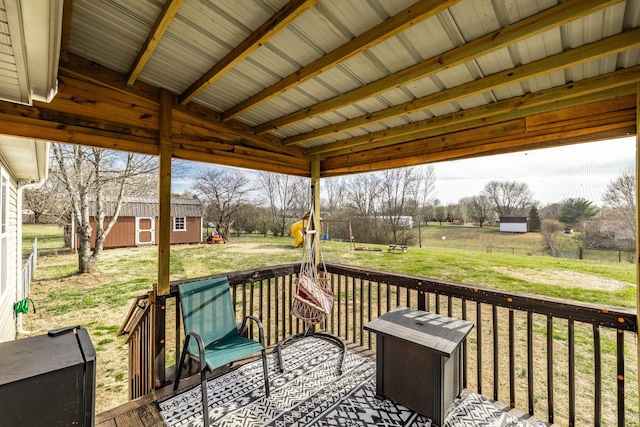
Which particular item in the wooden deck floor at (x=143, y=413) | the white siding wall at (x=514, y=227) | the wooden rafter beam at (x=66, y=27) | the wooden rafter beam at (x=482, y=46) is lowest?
the wooden deck floor at (x=143, y=413)

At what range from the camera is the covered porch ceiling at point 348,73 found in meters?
1.62

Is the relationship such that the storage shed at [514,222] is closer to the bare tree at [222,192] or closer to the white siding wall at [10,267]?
the bare tree at [222,192]

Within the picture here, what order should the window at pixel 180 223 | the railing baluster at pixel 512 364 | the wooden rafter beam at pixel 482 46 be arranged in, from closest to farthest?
the wooden rafter beam at pixel 482 46, the railing baluster at pixel 512 364, the window at pixel 180 223

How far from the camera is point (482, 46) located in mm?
1725

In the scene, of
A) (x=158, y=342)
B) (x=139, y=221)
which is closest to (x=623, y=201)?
(x=158, y=342)

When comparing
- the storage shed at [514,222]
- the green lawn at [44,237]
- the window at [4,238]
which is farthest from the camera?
the green lawn at [44,237]

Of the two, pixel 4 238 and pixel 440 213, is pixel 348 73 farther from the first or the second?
pixel 440 213

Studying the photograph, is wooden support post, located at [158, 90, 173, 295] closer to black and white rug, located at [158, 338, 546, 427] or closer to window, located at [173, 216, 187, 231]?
black and white rug, located at [158, 338, 546, 427]

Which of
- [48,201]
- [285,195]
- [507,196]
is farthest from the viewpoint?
[285,195]

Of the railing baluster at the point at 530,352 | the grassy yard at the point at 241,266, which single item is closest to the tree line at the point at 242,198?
the grassy yard at the point at 241,266

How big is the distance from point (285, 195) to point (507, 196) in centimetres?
733

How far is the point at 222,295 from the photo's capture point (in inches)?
118

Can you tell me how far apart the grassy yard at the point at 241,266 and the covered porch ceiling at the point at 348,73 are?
12.6 feet

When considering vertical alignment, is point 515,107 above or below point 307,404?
above
